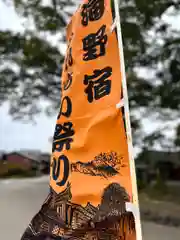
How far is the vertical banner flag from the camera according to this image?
1.91m

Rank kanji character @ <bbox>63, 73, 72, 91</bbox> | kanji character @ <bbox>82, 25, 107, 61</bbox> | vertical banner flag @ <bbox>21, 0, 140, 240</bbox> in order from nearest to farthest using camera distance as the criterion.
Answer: vertical banner flag @ <bbox>21, 0, 140, 240</bbox>, kanji character @ <bbox>82, 25, 107, 61</bbox>, kanji character @ <bbox>63, 73, 72, 91</bbox>

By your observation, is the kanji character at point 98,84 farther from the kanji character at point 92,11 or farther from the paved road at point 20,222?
the paved road at point 20,222

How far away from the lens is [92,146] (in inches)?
82.0

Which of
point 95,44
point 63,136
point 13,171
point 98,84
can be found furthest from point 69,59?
point 13,171

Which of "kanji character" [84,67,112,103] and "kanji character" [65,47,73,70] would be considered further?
"kanji character" [65,47,73,70]

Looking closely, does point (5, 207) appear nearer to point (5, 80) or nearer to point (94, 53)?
point (5, 80)

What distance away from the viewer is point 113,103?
78.6 inches

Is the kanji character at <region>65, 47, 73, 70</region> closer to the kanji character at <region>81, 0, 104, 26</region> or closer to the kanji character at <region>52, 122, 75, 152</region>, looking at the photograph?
the kanji character at <region>81, 0, 104, 26</region>

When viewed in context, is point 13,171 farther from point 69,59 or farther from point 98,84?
point 98,84

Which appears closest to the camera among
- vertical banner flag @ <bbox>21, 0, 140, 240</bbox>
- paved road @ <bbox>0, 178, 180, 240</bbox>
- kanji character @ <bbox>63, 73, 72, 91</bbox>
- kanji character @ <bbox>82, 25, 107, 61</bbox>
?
vertical banner flag @ <bbox>21, 0, 140, 240</bbox>

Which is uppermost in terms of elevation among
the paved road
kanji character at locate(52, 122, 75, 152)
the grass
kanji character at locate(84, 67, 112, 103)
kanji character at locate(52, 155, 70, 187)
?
the grass

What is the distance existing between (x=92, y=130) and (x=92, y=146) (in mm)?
100

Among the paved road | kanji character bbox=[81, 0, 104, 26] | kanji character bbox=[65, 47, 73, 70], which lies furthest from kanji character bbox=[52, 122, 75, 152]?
the paved road

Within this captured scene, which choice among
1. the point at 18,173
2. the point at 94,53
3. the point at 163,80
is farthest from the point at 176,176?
the point at 94,53
